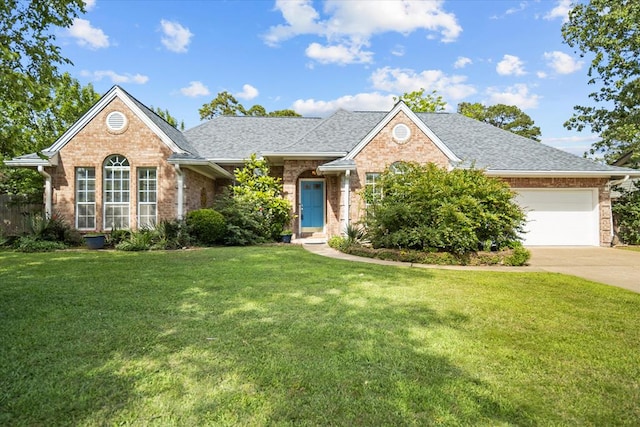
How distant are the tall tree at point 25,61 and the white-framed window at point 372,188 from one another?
8.88 m

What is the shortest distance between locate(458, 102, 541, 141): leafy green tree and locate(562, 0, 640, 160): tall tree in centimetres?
2054

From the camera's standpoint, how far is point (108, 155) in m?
13.3

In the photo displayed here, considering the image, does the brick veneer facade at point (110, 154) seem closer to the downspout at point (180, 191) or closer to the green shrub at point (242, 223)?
the downspout at point (180, 191)

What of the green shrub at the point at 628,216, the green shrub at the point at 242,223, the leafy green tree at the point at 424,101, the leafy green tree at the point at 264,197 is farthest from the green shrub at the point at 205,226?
the leafy green tree at the point at 424,101

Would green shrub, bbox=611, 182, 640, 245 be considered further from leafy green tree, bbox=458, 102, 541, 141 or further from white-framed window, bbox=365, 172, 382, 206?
leafy green tree, bbox=458, 102, 541, 141

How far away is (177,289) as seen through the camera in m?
6.02

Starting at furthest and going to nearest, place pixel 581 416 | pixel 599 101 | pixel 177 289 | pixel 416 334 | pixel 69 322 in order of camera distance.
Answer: pixel 599 101
pixel 177 289
pixel 69 322
pixel 416 334
pixel 581 416

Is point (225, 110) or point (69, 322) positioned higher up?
point (225, 110)

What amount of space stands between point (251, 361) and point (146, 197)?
12.3 metres

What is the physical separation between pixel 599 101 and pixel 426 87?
1136 centimetres

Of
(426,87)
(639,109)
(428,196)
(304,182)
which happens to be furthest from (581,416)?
(426,87)

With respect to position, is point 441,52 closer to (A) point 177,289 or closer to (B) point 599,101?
(B) point 599,101

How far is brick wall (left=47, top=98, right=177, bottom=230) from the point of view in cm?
1327

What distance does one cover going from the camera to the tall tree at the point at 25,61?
4.92 metres
